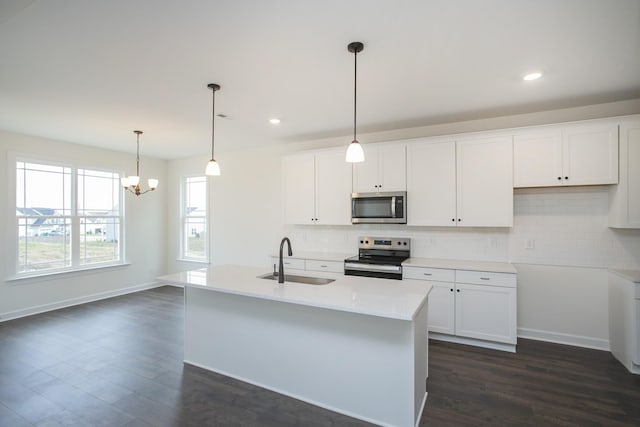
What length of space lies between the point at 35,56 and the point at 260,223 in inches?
138

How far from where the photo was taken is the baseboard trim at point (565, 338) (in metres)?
3.30

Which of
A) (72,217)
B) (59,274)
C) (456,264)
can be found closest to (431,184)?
(456,264)

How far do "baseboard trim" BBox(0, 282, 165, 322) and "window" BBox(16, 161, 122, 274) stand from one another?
0.53 m

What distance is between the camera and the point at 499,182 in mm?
3410

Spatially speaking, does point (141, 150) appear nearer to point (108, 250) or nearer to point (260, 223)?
point (108, 250)

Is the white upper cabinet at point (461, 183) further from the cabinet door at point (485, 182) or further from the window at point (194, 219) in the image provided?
the window at point (194, 219)

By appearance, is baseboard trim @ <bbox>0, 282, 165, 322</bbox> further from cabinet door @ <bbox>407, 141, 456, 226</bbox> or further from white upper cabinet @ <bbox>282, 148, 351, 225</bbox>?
cabinet door @ <bbox>407, 141, 456, 226</bbox>

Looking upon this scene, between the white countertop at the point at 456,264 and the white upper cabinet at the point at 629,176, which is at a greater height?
the white upper cabinet at the point at 629,176

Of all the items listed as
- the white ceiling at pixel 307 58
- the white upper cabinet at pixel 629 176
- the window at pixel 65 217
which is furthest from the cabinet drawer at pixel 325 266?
the window at pixel 65 217

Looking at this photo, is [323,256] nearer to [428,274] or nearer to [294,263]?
[294,263]

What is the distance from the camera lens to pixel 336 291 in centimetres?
227

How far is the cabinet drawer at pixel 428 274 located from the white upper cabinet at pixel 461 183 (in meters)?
0.57

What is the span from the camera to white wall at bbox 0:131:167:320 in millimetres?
4297

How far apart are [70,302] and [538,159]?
22.5 ft
